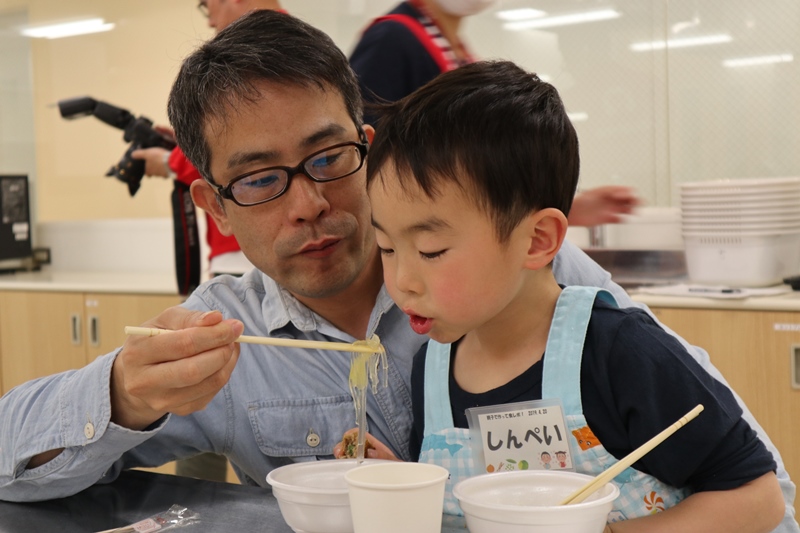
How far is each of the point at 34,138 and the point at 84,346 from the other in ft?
5.35

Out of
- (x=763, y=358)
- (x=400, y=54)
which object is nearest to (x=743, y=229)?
(x=763, y=358)

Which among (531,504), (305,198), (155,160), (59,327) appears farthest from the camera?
(59,327)

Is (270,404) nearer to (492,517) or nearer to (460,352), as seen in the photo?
(460,352)

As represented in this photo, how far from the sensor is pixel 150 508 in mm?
1129

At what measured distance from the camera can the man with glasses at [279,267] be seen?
4.14 feet

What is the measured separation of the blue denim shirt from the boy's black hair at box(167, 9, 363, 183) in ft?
0.90

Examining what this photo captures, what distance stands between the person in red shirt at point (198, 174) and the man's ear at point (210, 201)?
559mm

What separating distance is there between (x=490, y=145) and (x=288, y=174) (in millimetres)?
366

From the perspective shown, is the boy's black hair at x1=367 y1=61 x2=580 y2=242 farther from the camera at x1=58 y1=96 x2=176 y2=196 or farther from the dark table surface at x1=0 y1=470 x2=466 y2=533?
the camera at x1=58 y1=96 x2=176 y2=196

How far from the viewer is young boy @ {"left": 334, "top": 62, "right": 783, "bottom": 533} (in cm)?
100

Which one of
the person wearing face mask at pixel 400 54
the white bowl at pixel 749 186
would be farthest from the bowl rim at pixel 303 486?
the white bowl at pixel 749 186

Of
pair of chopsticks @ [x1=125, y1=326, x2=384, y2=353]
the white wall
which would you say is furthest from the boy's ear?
the white wall

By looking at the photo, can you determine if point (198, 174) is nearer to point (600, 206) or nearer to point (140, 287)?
point (600, 206)

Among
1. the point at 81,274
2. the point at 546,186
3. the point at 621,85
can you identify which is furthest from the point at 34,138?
the point at 546,186
